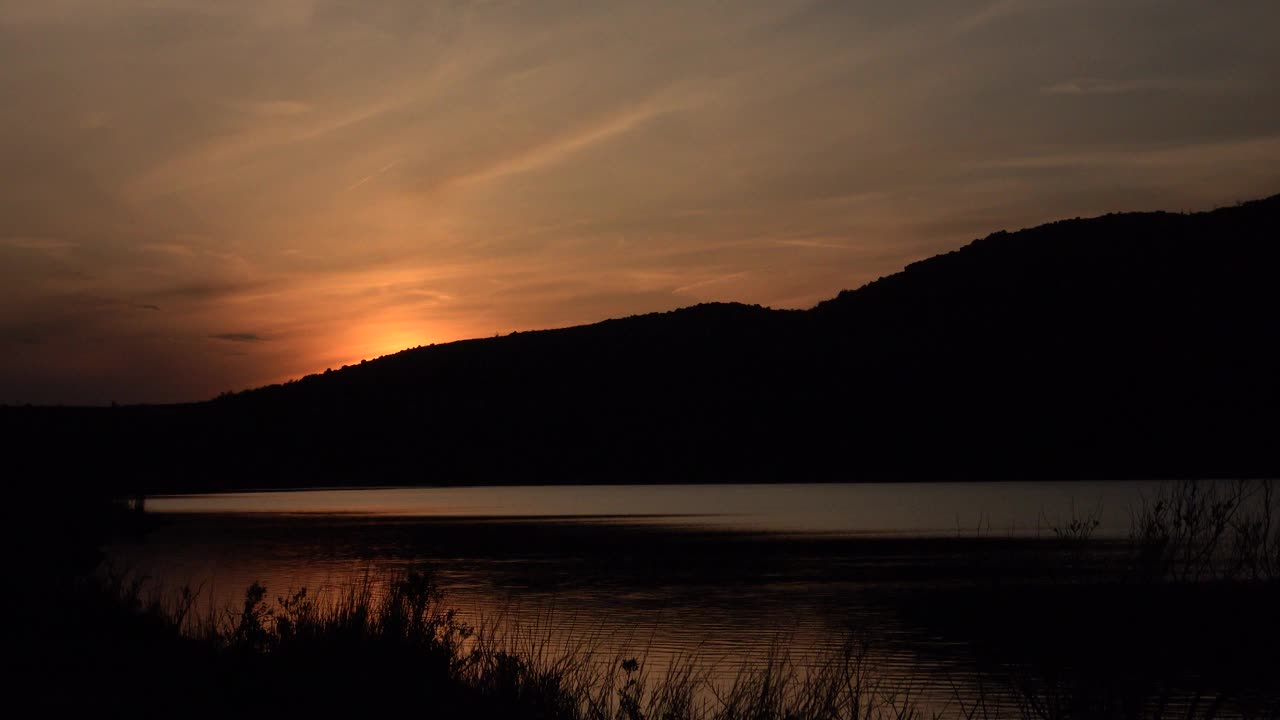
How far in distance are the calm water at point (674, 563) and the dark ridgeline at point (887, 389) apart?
1832 inches

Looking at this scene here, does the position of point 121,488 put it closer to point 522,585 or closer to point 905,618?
point 522,585

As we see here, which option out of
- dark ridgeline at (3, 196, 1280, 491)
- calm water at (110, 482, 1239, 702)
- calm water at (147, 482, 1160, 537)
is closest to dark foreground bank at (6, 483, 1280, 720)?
calm water at (110, 482, 1239, 702)

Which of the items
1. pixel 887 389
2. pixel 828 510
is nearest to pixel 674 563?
pixel 828 510

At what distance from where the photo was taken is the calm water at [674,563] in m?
25.8

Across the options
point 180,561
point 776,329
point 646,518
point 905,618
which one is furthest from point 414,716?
point 776,329

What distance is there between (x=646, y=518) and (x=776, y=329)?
10204 cm

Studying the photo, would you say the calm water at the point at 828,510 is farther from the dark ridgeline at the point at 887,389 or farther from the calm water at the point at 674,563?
the dark ridgeline at the point at 887,389

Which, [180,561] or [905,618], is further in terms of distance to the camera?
[180,561]

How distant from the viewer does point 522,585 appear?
3819 cm

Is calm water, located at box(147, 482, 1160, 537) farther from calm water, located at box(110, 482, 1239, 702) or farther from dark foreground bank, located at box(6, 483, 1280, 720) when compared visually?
dark foreground bank, located at box(6, 483, 1280, 720)

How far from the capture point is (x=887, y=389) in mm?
167250

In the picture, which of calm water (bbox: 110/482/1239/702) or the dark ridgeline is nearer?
calm water (bbox: 110/482/1239/702)

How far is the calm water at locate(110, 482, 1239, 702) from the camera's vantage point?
1014 inches

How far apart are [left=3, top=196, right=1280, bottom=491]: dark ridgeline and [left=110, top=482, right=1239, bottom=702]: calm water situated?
153 feet
